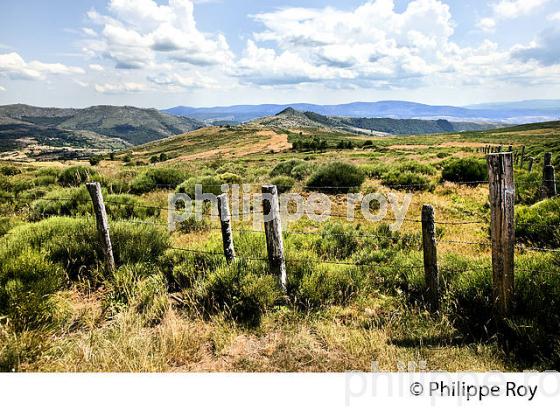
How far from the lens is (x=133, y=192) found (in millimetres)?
17344

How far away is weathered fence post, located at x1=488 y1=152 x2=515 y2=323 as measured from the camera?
491cm

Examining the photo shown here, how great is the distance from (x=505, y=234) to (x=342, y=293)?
265cm

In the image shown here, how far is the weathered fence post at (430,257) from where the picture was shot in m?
5.69

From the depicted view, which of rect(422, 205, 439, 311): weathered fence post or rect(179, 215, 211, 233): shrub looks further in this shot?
rect(179, 215, 211, 233): shrub

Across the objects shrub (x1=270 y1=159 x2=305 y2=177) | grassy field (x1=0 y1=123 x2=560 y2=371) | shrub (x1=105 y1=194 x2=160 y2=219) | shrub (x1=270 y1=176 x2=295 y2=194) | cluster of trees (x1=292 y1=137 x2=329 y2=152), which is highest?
cluster of trees (x1=292 y1=137 x2=329 y2=152)

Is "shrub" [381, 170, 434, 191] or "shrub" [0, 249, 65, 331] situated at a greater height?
Result: "shrub" [381, 170, 434, 191]

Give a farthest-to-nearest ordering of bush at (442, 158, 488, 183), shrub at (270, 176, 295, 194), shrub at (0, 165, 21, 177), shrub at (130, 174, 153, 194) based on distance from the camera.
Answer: shrub at (0, 165, 21, 177)
bush at (442, 158, 488, 183)
shrub at (270, 176, 295, 194)
shrub at (130, 174, 153, 194)

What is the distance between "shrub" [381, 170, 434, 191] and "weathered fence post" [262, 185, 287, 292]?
12.4m

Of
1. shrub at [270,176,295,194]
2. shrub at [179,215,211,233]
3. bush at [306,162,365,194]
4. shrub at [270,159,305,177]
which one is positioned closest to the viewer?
shrub at [179,215,211,233]

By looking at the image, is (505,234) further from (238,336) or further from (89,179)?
(89,179)

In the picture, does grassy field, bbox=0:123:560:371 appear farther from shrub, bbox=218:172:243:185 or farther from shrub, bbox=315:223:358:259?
shrub, bbox=218:172:243:185

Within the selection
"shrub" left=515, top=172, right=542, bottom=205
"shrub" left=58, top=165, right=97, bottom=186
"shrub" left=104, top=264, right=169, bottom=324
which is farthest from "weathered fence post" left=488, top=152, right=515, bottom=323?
"shrub" left=58, top=165, right=97, bottom=186

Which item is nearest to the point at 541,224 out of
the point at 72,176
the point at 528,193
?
the point at 528,193

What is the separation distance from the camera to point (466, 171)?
62.8 feet
